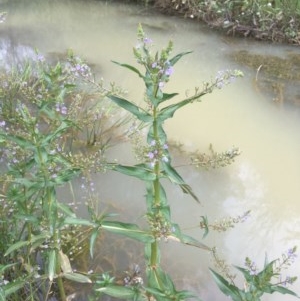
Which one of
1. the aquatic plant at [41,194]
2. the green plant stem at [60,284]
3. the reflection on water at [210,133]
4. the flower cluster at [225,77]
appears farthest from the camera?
the reflection on water at [210,133]

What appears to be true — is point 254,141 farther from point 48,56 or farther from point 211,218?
point 48,56

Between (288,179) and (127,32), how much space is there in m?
3.41

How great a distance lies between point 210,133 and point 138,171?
6.76 feet

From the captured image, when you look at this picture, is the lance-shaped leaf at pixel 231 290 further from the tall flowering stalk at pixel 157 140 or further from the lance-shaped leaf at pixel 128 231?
the lance-shaped leaf at pixel 128 231

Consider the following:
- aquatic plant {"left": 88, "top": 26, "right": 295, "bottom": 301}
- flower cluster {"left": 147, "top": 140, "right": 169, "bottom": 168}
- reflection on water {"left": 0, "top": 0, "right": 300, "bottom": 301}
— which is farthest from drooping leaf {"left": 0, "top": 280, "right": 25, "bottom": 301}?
reflection on water {"left": 0, "top": 0, "right": 300, "bottom": 301}

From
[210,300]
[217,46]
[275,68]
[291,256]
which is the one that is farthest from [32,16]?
[291,256]

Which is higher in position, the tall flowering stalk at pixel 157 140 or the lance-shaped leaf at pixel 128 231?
the tall flowering stalk at pixel 157 140

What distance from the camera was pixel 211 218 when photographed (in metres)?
2.78

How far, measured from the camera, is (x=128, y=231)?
1726 mm

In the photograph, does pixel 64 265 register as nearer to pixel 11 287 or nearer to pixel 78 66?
pixel 11 287

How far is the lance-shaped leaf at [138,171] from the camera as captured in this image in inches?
64.4

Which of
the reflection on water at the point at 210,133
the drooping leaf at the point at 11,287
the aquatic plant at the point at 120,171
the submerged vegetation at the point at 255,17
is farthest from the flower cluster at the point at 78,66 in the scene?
the submerged vegetation at the point at 255,17

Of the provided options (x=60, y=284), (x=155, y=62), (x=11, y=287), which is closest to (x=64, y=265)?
(x=60, y=284)

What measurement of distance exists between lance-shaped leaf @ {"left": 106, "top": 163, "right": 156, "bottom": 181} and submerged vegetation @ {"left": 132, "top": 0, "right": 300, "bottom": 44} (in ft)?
14.0
